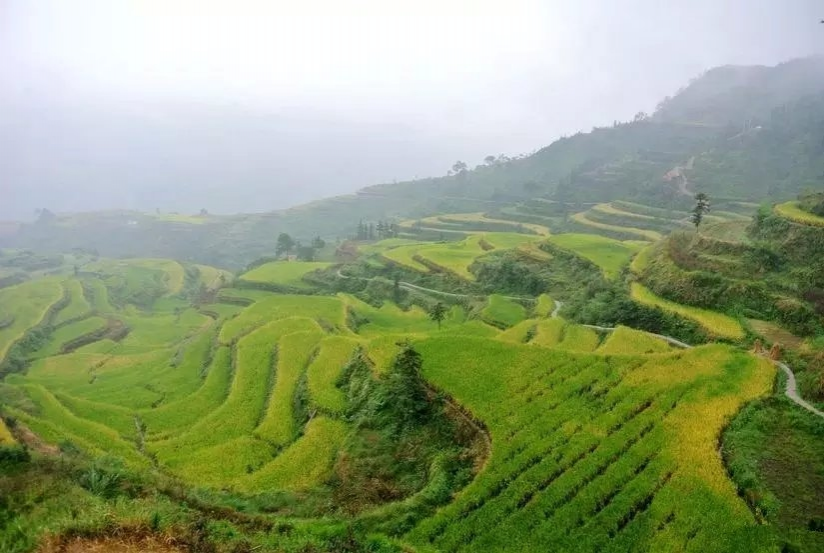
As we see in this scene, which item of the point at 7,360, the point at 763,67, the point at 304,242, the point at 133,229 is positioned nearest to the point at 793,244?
the point at 7,360

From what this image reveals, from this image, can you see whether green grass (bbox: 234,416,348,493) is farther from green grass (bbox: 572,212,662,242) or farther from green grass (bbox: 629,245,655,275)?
green grass (bbox: 572,212,662,242)

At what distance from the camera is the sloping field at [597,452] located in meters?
11.6

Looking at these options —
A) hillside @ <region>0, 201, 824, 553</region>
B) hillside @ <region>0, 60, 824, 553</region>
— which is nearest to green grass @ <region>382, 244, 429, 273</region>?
hillside @ <region>0, 60, 824, 553</region>

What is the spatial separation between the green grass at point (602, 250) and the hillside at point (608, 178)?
107 ft

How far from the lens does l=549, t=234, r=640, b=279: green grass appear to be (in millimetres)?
37219

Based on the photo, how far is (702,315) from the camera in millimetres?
24922

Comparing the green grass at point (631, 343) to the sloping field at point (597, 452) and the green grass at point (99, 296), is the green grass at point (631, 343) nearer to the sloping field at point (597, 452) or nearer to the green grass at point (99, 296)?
the sloping field at point (597, 452)

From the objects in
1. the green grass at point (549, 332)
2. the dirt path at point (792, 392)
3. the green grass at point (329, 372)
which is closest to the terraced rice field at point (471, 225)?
the green grass at point (549, 332)

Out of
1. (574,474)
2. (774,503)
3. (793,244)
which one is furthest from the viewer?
(793,244)

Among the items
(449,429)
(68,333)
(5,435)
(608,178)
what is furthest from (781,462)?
(608,178)

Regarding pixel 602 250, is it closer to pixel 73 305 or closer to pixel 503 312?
pixel 503 312

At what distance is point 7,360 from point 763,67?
170425 millimetres

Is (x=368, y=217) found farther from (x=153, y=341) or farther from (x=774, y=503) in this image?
(x=774, y=503)

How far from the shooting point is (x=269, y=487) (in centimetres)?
1586
